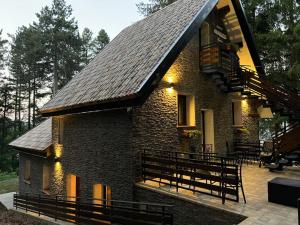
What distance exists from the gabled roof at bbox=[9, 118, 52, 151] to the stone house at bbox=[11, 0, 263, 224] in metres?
0.09

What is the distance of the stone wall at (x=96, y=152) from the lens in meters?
9.75

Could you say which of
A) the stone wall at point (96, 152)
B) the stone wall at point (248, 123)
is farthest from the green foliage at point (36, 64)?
Result: the stone wall at point (248, 123)

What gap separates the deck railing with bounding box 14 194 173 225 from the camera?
290 inches

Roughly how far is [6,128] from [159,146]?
37.3 meters

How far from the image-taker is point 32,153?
15.8 metres

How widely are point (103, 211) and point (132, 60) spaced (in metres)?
5.93

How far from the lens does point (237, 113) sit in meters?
16.0

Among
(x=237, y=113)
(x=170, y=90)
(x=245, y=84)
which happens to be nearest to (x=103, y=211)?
(x=170, y=90)

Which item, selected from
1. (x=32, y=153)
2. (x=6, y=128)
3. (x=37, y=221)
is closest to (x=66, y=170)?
(x=37, y=221)

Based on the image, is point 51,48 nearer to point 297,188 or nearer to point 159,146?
point 159,146

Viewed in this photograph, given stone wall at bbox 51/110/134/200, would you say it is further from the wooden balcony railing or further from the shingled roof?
the wooden balcony railing

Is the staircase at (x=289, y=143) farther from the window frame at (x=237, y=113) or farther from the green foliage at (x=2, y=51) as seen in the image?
the green foliage at (x=2, y=51)

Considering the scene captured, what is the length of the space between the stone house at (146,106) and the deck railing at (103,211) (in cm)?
54

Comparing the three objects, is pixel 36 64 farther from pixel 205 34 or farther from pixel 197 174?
pixel 197 174
